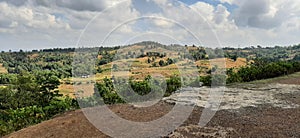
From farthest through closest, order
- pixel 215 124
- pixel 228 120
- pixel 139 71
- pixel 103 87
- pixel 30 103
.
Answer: pixel 30 103, pixel 139 71, pixel 103 87, pixel 228 120, pixel 215 124

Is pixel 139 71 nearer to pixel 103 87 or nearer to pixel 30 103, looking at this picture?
pixel 103 87

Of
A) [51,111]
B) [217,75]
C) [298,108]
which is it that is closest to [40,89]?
[51,111]

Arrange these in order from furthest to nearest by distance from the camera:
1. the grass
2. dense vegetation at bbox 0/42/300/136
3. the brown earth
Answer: the grass
dense vegetation at bbox 0/42/300/136
the brown earth

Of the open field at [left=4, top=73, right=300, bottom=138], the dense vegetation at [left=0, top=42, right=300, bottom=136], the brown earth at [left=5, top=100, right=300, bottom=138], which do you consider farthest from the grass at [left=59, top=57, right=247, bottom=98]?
the brown earth at [left=5, top=100, right=300, bottom=138]

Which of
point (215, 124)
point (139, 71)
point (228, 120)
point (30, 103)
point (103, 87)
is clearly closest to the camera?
point (215, 124)

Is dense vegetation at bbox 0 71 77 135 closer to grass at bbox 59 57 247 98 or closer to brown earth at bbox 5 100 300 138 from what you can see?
grass at bbox 59 57 247 98

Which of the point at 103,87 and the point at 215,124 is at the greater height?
the point at 103,87

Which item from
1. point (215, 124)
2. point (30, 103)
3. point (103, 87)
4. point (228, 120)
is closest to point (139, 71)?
point (103, 87)

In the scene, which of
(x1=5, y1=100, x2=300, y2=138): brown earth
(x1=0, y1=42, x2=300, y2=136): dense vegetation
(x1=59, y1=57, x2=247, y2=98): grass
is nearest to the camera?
(x1=5, y1=100, x2=300, y2=138): brown earth

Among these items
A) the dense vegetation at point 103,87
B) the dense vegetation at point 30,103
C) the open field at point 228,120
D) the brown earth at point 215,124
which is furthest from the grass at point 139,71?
the brown earth at point 215,124

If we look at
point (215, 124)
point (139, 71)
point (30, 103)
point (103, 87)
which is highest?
point (139, 71)

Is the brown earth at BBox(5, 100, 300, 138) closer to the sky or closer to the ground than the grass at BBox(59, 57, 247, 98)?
closer to the ground

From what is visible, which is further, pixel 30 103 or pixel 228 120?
pixel 30 103

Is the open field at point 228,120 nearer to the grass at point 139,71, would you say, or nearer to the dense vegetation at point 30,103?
the grass at point 139,71
